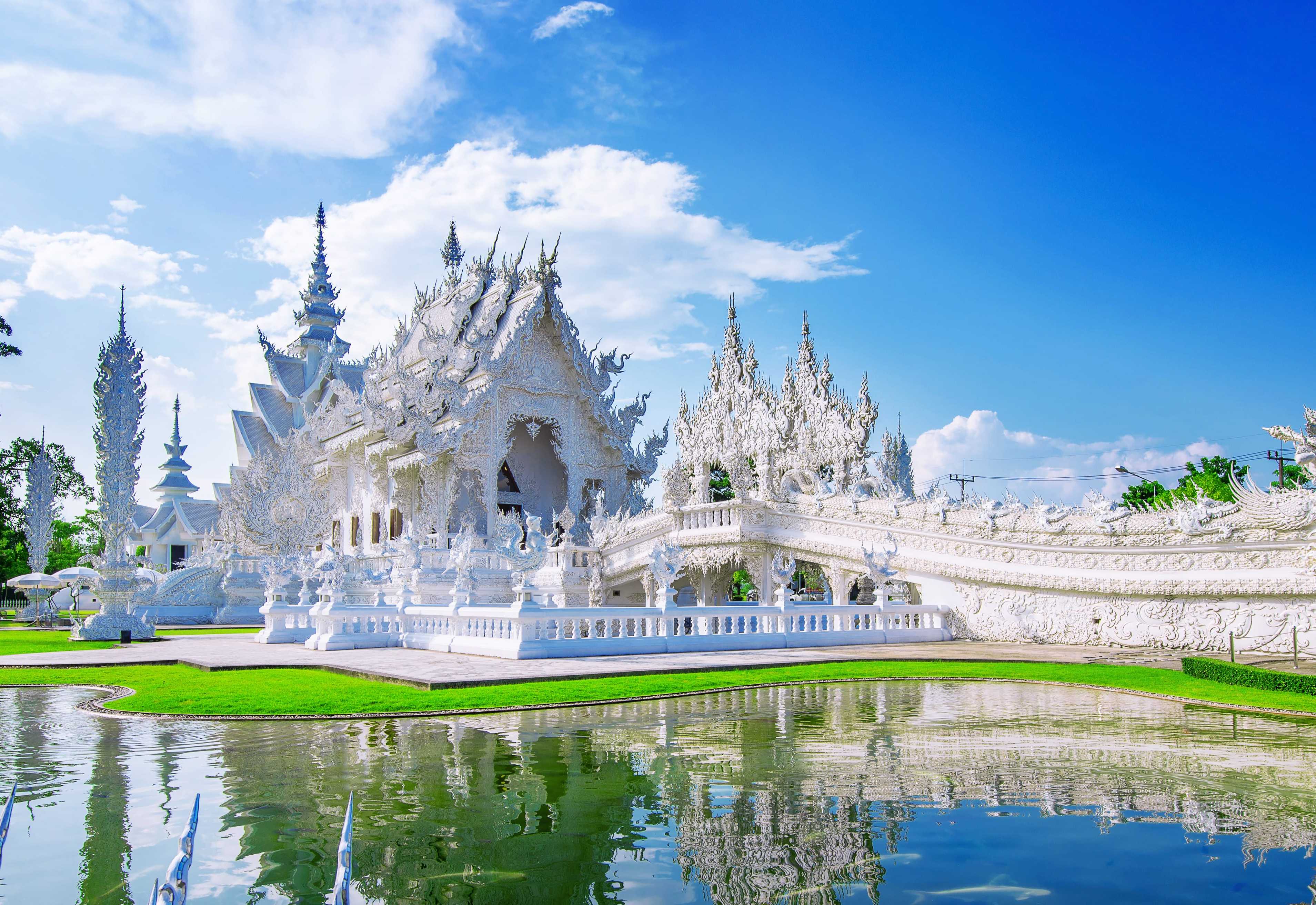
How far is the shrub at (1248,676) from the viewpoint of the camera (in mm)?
9531

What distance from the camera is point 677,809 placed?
4.78 m

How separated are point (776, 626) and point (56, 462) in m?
47.4

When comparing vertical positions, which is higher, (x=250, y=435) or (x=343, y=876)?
(x=250, y=435)

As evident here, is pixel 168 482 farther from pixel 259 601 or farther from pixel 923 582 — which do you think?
pixel 923 582

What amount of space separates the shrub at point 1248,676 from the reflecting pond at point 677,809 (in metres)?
2.65

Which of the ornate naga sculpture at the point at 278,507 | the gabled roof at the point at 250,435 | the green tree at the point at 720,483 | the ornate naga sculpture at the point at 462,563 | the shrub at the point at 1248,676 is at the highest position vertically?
the gabled roof at the point at 250,435

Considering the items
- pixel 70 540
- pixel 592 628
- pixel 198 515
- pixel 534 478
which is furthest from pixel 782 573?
pixel 70 540

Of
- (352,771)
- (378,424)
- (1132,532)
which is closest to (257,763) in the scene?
(352,771)

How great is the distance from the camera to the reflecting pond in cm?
372

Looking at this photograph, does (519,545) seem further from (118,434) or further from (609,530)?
(118,434)

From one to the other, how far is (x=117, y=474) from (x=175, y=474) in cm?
4148

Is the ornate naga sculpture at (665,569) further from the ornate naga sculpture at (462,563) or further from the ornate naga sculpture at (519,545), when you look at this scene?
the ornate naga sculpture at (519,545)

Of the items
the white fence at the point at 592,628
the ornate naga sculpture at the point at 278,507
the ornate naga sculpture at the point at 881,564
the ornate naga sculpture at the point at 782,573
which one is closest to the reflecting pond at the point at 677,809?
the white fence at the point at 592,628

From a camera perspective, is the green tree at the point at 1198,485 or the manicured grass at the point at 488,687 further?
the green tree at the point at 1198,485
